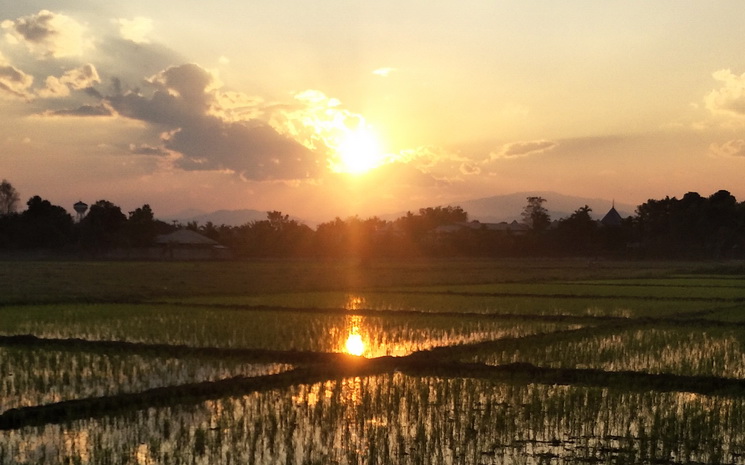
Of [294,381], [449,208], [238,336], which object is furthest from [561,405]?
[449,208]

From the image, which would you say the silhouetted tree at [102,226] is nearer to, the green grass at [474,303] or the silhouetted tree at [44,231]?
the silhouetted tree at [44,231]

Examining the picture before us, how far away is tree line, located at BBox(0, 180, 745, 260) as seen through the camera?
50.1 meters

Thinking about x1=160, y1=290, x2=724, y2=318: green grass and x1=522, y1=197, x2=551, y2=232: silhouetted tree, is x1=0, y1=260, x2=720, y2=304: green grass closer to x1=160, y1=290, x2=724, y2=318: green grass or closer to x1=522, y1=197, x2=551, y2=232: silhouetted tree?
x1=160, y1=290, x2=724, y2=318: green grass

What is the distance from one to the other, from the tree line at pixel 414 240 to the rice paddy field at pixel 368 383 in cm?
3322

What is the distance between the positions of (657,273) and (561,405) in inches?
1196

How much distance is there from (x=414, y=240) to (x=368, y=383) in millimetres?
49672

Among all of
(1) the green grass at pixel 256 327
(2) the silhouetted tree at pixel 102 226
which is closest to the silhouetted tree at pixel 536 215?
(2) the silhouetted tree at pixel 102 226

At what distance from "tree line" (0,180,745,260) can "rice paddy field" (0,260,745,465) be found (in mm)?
33223

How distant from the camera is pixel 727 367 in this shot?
9914 millimetres

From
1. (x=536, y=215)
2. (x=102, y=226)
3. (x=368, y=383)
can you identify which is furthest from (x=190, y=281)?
(x=536, y=215)

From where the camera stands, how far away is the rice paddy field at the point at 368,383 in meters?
5.91

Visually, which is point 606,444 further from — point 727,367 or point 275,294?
point 275,294

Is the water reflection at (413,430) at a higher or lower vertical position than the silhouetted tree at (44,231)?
lower

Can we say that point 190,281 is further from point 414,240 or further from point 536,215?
point 536,215
